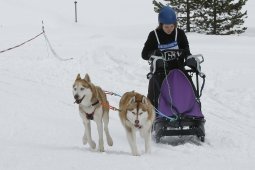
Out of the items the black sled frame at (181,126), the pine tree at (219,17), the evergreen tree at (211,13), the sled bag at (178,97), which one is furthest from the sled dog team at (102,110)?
the pine tree at (219,17)

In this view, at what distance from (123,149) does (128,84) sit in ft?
18.0

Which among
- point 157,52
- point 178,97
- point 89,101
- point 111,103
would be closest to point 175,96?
point 178,97

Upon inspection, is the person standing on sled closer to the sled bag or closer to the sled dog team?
the sled bag

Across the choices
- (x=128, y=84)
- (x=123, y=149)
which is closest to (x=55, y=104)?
(x=128, y=84)

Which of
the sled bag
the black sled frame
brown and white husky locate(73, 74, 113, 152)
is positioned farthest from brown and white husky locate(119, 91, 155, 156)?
the sled bag

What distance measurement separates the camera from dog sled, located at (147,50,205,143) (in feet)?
24.5

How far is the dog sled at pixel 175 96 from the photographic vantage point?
747 centimetres

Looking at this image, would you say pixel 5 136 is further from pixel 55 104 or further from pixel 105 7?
pixel 105 7

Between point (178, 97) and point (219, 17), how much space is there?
2269cm

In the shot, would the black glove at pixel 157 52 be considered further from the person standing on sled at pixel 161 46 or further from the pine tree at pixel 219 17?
the pine tree at pixel 219 17

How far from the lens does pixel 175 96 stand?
7688mm

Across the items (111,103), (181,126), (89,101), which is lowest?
(111,103)

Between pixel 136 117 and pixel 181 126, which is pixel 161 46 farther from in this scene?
pixel 136 117

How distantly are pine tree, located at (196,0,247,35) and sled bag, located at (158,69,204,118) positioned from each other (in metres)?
20.6
